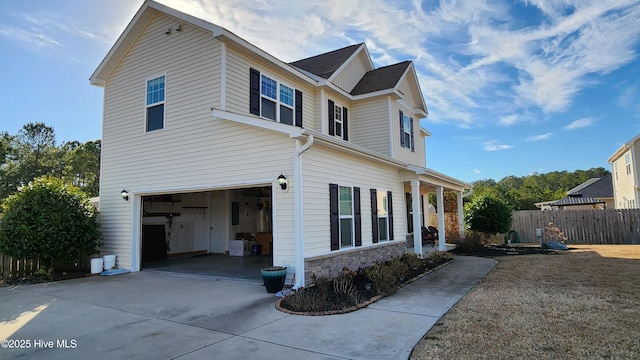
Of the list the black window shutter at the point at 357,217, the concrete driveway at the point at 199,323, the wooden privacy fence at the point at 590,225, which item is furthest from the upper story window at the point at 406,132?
the wooden privacy fence at the point at 590,225

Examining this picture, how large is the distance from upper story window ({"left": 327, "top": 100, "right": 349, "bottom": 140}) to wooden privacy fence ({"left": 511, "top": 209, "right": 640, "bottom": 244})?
42.5 ft

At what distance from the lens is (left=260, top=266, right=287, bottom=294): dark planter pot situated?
7.10 m

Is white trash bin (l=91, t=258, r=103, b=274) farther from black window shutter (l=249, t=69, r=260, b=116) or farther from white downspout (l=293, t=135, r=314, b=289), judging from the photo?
white downspout (l=293, t=135, r=314, b=289)

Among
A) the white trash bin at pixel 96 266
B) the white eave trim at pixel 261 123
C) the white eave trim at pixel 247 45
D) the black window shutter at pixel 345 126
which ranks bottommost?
the white trash bin at pixel 96 266

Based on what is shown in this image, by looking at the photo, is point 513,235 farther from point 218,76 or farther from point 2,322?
point 2,322

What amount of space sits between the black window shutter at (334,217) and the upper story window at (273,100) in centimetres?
306

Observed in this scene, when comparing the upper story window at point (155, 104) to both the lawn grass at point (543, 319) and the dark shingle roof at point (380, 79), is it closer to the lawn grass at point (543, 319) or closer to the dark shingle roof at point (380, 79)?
the dark shingle roof at point (380, 79)

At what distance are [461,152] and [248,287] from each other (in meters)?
27.7

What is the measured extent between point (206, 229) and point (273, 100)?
705 centimetres

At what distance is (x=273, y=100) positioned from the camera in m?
10.4

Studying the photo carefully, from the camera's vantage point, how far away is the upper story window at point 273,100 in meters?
9.75

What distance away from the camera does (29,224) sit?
9.32 m

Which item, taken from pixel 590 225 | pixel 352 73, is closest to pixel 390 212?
pixel 352 73

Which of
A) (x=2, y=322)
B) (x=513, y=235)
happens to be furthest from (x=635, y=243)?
(x=2, y=322)
